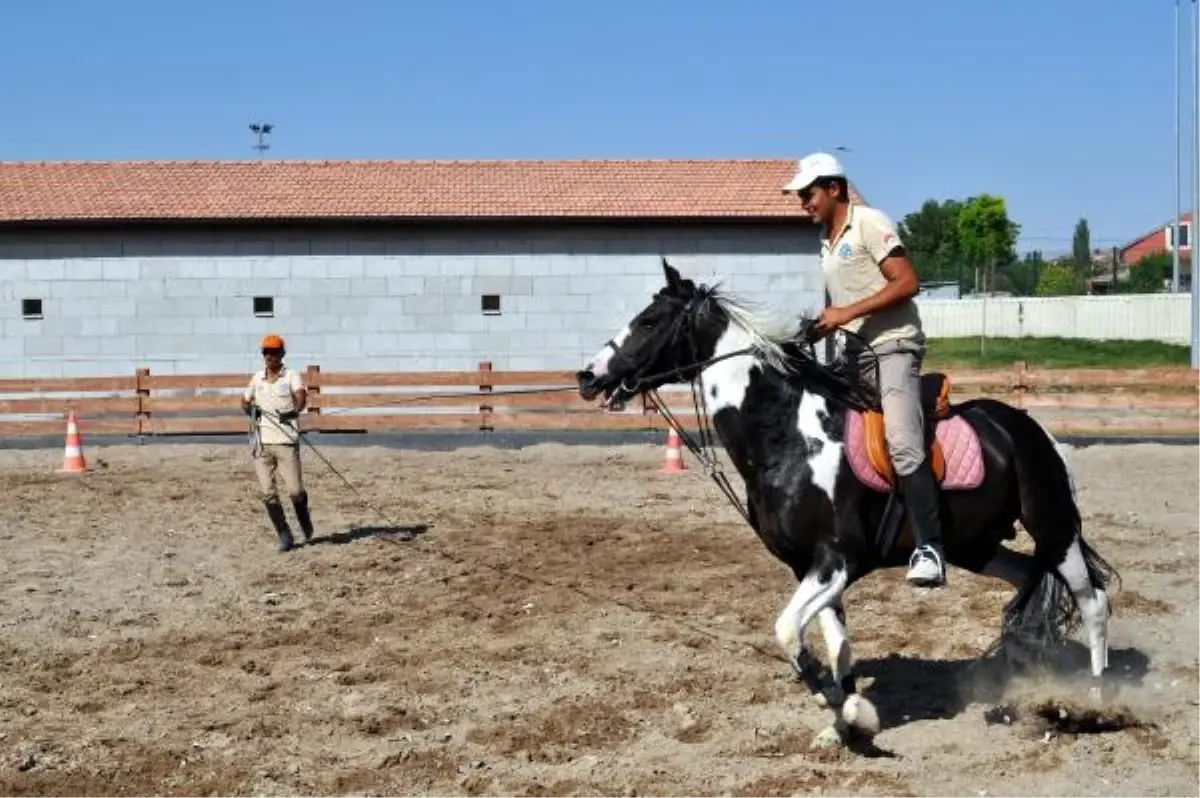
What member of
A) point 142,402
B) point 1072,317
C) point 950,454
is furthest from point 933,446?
point 1072,317

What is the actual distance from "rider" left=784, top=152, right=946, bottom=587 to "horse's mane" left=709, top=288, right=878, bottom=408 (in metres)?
0.12

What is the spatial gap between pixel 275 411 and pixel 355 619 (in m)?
3.24

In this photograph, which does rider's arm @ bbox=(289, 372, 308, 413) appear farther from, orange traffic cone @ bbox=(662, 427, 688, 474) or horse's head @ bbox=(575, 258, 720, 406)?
orange traffic cone @ bbox=(662, 427, 688, 474)

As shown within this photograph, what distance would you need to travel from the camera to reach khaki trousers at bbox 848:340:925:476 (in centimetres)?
641

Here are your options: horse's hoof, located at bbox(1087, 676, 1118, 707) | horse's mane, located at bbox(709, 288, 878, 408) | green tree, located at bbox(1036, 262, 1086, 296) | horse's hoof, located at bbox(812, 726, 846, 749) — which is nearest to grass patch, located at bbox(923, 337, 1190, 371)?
green tree, located at bbox(1036, 262, 1086, 296)

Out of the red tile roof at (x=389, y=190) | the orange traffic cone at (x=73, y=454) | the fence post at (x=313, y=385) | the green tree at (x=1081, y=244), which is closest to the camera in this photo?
the orange traffic cone at (x=73, y=454)

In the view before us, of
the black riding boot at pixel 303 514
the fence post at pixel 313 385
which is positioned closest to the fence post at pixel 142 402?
the fence post at pixel 313 385

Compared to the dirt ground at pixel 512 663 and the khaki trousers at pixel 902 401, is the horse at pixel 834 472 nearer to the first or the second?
the khaki trousers at pixel 902 401

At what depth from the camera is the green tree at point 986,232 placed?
68.2 meters

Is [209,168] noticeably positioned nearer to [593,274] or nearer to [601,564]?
[593,274]

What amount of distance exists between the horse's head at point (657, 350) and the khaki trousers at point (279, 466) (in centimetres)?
580

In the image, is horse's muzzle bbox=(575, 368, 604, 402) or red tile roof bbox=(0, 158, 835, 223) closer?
horse's muzzle bbox=(575, 368, 604, 402)

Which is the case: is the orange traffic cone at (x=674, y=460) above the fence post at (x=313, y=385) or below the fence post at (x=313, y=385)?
below

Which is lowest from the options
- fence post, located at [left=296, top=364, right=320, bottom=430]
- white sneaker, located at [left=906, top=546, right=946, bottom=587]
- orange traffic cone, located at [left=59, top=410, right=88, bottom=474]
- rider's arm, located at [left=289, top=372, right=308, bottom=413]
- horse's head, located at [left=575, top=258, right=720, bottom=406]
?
orange traffic cone, located at [left=59, top=410, right=88, bottom=474]
